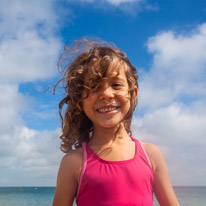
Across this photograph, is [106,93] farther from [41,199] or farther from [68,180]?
[41,199]

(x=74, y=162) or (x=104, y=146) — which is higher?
(x=104, y=146)

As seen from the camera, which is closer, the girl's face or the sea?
the girl's face

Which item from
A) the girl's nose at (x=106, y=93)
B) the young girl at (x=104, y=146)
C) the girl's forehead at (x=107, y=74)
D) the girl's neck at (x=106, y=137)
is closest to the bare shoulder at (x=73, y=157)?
the young girl at (x=104, y=146)

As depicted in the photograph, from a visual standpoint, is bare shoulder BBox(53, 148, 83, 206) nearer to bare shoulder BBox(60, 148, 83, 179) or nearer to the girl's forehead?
bare shoulder BBox(60, 148, 83, 179)

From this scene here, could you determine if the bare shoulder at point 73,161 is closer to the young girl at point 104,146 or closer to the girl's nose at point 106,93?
the young girl at point 104,146

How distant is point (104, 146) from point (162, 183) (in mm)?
552

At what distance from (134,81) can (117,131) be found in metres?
0.47

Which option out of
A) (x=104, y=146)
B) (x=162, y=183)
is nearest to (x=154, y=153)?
(x=162, y=183)

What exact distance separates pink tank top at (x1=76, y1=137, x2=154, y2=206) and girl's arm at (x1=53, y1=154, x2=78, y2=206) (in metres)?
0.07

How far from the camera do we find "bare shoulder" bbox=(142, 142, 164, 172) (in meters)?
2.33

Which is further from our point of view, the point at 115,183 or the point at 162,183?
the point at 162,183

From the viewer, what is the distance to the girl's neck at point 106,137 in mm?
2395

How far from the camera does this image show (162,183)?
7.56 feet

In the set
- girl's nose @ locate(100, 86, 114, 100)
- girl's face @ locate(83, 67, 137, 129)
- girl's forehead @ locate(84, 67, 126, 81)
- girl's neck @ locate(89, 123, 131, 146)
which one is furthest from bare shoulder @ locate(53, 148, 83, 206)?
girl's forehead @ locate(84, 67, 126, 81)
